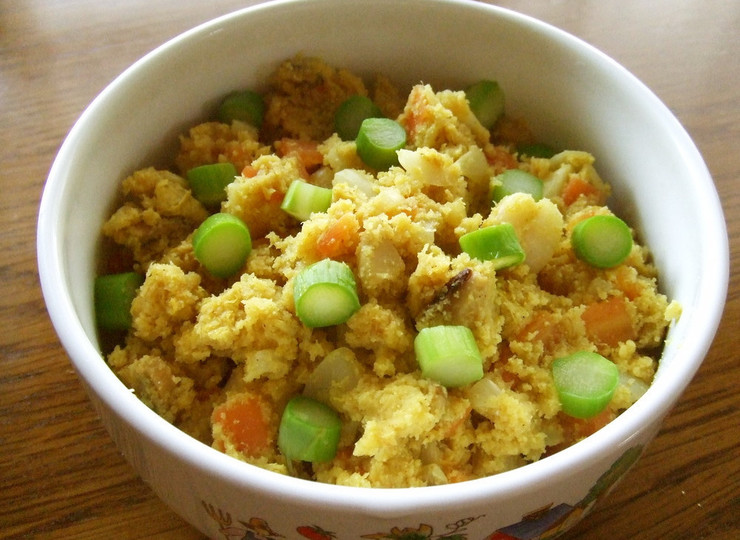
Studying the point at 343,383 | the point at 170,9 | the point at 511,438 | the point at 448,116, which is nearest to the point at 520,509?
the point at 511,438

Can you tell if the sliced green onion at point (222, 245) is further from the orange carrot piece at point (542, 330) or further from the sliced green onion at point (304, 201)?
the orange carrot piece at point (542, 330)

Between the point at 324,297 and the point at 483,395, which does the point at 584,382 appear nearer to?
the point at 483,395

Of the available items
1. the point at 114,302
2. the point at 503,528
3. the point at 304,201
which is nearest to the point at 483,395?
the point at 503,528

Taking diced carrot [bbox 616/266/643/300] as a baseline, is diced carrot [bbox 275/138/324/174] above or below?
below

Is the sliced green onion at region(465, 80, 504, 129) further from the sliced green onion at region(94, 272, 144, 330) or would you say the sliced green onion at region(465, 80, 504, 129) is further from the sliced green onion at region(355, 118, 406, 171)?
the sliced green onion at region(94, 272, 144, 330)

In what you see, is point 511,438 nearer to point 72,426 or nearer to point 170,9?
point 72,426

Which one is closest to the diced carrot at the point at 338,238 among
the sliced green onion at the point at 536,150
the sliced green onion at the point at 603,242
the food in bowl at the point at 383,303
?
the food in bowl at the point at 383,303

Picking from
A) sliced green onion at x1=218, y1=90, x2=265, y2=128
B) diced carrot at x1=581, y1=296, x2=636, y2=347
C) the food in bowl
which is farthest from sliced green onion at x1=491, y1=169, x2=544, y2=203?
sliced green onion at x1=218, y1=90, x2=265, y2=128
